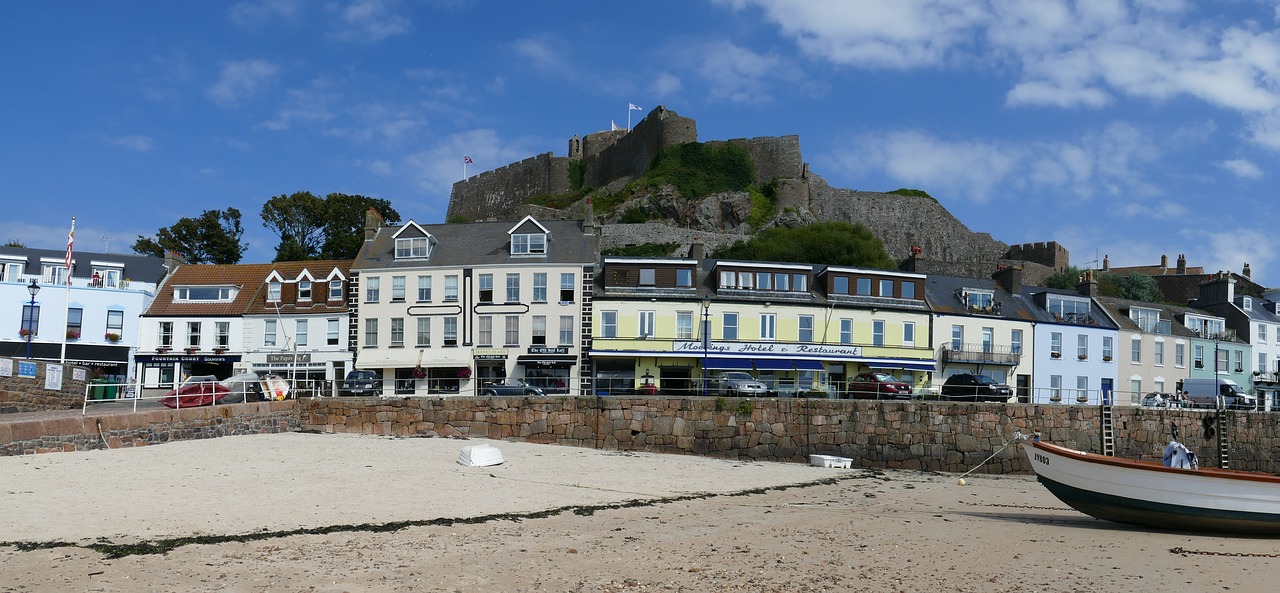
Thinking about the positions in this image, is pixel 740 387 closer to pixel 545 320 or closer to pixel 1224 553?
pixel 545 320

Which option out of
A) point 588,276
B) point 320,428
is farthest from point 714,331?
point 320,428

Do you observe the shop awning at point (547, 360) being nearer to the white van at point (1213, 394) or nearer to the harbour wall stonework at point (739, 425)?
the harbour wall stonework at point (739, 425)

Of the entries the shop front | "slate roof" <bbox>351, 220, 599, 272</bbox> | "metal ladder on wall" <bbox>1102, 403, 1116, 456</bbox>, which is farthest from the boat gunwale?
"slate roof" <bbox>351, 220, 599, 272</bbox>

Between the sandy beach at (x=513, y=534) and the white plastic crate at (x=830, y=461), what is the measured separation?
18.4 feet

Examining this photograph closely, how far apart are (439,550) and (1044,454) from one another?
10.6 metres

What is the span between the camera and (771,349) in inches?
1665

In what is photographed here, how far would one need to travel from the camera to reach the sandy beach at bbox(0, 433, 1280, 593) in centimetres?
1113

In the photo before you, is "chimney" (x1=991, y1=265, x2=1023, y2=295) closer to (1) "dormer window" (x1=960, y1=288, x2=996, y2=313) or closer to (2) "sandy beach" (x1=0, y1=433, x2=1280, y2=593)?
(1) "dormer window" (x1=960, y1=288, x2=996, y2=313)

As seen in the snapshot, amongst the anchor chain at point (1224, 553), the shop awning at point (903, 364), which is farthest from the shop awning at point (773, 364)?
the anchor chain at point (1224, 553)

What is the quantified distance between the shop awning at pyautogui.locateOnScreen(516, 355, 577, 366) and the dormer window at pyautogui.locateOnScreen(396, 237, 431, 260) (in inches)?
253

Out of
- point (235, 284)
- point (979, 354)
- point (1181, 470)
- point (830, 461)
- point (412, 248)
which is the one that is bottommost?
point (830, 461)

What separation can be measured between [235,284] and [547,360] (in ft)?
51.5

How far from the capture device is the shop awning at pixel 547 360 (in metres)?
41.8

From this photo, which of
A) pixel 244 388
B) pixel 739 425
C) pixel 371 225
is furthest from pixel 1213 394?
pixel 244 388
